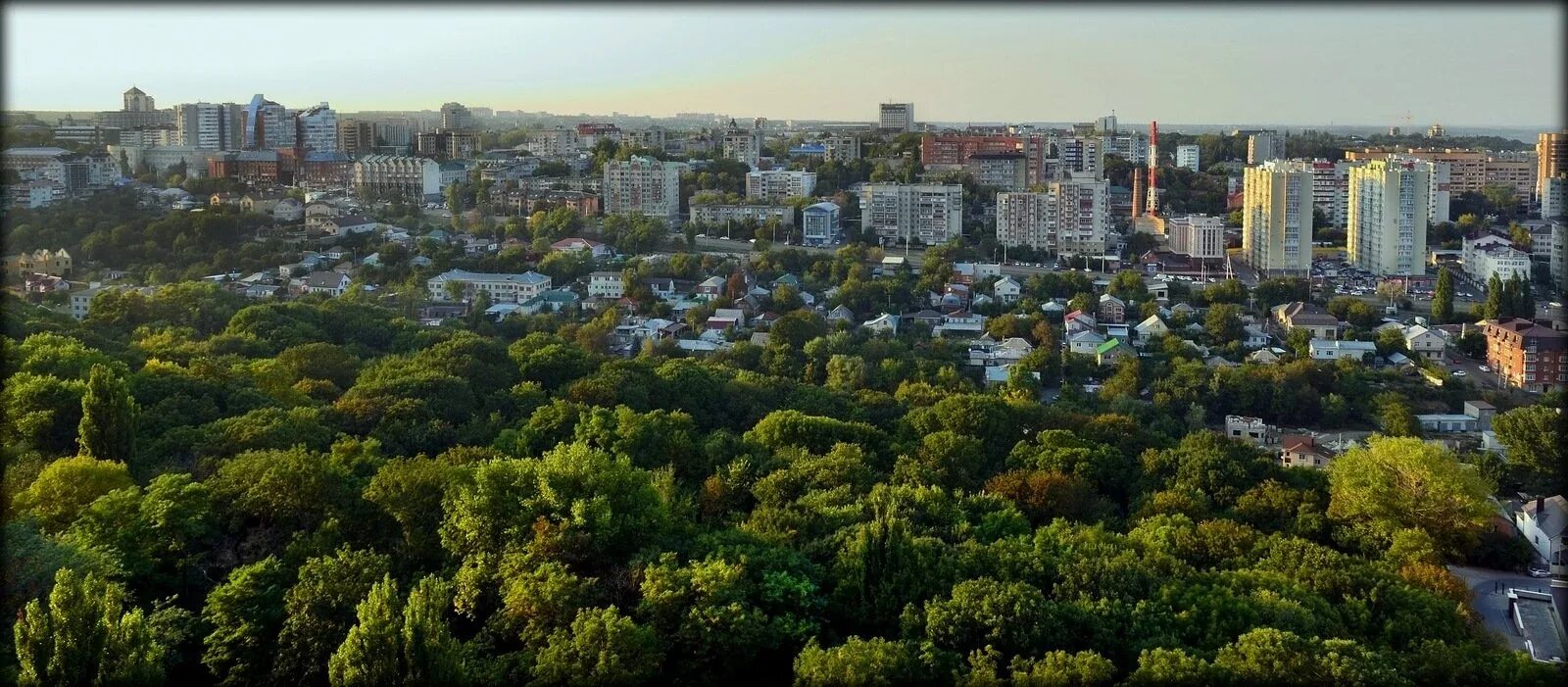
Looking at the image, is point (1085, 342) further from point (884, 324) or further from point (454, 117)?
point (454, 117)

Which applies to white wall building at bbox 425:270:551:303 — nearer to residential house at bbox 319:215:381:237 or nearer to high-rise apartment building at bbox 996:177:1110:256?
residential house at bbox 319:215:381:237

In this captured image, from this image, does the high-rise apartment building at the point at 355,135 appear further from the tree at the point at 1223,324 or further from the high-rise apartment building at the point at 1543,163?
the high-rise apartment building at the point at 1543,163

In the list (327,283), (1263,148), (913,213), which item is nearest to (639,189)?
(913,213)

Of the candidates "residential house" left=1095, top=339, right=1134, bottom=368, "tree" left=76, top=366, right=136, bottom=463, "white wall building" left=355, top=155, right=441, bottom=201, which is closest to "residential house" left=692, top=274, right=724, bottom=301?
"residential house" left=1095, top=339, right=1134, bottom=368

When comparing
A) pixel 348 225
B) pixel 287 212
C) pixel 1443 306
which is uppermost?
pixel 287 212

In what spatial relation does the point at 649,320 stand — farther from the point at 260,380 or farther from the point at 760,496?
the point at 760,496

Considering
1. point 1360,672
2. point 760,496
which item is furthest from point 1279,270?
point 1360,672

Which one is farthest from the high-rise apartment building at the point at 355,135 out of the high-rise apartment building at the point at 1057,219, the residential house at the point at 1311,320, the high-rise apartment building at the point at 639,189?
the residential house at the point at 1311,320
